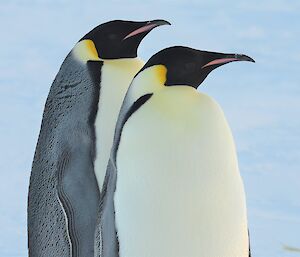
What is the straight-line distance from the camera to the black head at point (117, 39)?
4.44m

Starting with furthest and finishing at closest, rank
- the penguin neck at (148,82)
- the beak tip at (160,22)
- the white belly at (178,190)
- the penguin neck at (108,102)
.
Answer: the penguin neck at (108,102) → the beak tip at (160,22) → the penguin neck at (148,82) → the white belly at (178,190)

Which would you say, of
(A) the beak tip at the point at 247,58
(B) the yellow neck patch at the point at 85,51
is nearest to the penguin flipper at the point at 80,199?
(B) the yellow neck patch at the point at 85,51

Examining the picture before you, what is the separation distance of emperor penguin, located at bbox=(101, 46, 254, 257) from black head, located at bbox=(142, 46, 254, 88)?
101mm

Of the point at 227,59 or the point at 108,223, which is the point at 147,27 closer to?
the point at 227,59

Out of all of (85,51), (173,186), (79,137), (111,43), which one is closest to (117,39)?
(111,43)

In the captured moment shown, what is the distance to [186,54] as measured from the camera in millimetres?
3816

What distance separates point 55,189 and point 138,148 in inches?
32.5

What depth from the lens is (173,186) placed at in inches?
143

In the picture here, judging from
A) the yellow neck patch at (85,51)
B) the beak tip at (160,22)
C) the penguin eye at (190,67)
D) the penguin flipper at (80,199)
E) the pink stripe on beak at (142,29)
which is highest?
the beak tip at (160,22)

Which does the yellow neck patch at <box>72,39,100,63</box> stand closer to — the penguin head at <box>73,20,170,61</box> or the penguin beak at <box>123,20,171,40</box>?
the penguin head at <box>73,20,170,61</box>

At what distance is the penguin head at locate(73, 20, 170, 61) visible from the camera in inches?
175

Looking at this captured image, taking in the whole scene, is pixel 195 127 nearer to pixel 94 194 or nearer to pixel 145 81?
pixel 145 81

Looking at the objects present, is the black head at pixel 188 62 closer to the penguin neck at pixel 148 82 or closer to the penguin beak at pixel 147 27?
the penguin neck at pixel 148 82

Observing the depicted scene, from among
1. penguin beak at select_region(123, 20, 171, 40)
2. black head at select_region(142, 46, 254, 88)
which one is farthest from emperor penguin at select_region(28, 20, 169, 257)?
black head at select_region(142, 46, 254, 88)
